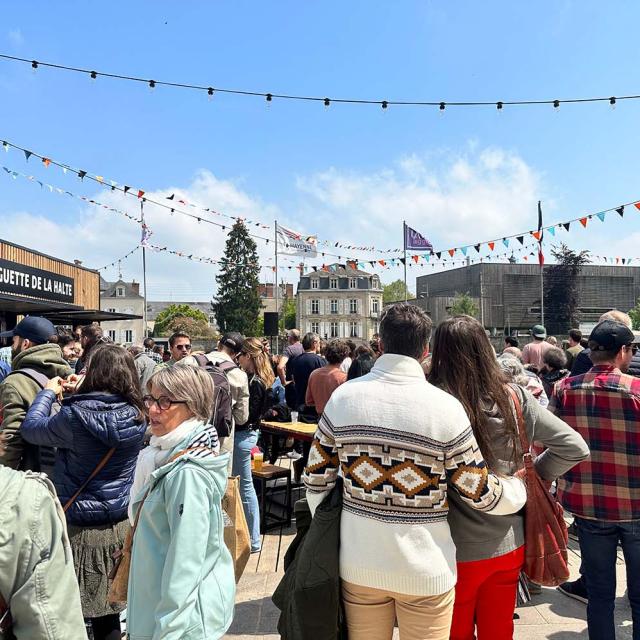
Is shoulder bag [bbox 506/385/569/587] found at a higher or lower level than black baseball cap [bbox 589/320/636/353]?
lower

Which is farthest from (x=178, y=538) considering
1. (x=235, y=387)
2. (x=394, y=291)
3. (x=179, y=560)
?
(x=394, y=291)

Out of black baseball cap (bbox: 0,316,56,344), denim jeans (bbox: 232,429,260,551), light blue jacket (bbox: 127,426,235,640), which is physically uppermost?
black baseball cap (bbox: 0,316,56,344)

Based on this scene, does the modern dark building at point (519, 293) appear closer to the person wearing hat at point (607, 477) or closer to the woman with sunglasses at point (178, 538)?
the person wearing hat at point (607, 477)

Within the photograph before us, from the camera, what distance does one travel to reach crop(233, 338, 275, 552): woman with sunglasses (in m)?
4.85

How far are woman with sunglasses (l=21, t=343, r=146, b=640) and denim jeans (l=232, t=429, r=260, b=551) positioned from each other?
1.82 metres

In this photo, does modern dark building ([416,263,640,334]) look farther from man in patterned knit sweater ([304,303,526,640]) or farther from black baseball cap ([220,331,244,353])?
man in patterned knit sweater ([304,303,526,640])

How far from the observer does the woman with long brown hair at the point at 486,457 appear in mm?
2268

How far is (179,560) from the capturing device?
2051 millimetres

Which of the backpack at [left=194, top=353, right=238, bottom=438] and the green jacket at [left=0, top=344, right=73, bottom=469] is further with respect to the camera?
the backpack at [left=194, top=353, right=238, bottom=438]

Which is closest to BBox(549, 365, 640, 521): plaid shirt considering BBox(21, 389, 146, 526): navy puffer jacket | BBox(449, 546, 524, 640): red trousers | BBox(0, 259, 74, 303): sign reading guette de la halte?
BBox(449, 546, 524, 640): red trousers

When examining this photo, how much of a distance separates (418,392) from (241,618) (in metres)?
2.56

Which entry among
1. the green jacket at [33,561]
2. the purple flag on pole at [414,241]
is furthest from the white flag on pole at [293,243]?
the green jacket at [33,561]

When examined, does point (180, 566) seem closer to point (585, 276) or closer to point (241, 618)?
point (241, 618)

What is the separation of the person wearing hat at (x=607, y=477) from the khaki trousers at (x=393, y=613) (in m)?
1.29
